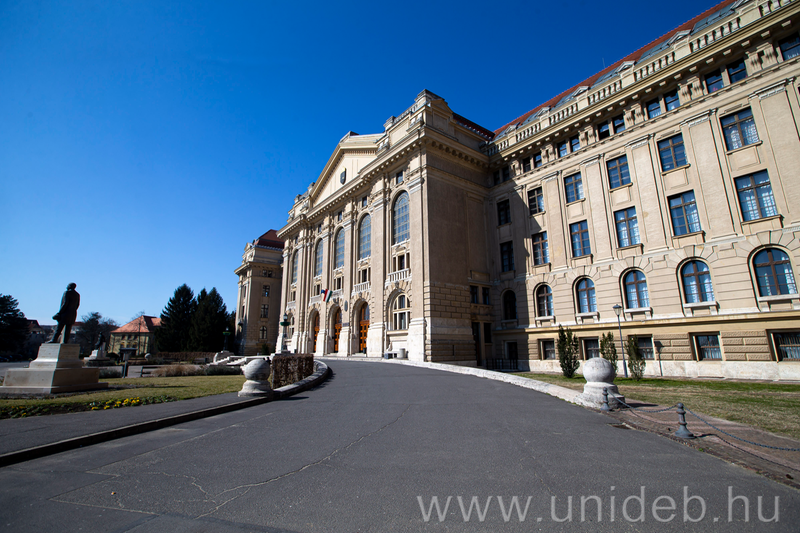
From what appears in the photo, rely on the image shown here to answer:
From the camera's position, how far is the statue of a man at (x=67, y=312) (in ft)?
44.3

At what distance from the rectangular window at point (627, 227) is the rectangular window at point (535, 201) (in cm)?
559

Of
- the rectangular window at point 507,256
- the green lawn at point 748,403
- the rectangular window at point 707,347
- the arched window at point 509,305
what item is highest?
the rectangular window at point 507,256

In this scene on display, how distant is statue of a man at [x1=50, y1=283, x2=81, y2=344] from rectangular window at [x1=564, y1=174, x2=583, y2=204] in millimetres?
27782

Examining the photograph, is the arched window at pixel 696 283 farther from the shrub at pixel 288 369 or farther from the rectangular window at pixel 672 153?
the shrub at pixel 288 369

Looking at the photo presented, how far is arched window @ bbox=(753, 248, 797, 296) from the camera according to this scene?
17266mm

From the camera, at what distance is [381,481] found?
4523 millimetres

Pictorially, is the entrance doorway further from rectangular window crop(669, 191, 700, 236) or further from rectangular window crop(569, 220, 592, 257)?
rectangular window crop(669, 191, 700, 236)

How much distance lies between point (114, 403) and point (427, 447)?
904cm

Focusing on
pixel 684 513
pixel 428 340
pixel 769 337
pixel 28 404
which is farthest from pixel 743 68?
pixel 28 404

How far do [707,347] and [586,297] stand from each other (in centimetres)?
680

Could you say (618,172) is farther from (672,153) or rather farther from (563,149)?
(563,149)

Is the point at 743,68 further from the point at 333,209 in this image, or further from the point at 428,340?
the point at 333,209

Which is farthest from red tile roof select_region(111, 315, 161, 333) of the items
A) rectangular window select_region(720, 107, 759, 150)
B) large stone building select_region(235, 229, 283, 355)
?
rectangular window select_region(720, 107, 759, 150)

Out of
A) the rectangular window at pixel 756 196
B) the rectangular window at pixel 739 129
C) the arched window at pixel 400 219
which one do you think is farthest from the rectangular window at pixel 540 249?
the rectangular window at pixel 739 129
